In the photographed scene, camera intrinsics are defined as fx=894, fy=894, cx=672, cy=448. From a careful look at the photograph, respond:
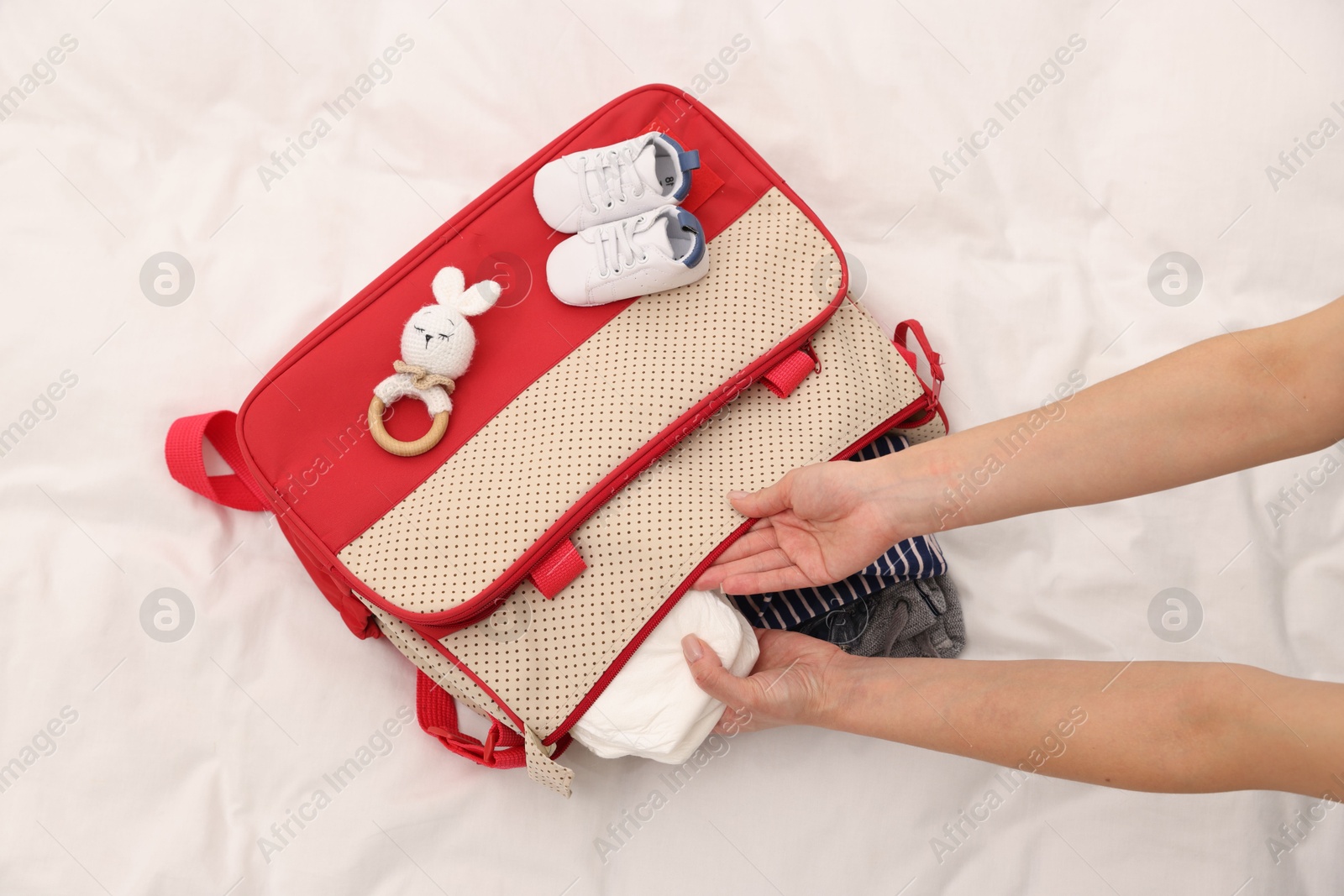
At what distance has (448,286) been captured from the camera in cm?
131

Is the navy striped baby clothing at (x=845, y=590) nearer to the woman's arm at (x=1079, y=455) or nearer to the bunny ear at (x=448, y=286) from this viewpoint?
the woman's arm at (x=1079, y=455)

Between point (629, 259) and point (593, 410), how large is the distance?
226 mm

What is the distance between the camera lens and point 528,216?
1.38 m

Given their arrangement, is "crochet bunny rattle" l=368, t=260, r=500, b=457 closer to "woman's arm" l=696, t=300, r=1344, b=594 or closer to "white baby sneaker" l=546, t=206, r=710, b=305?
"white baby sneaker" l=546, t=206, r=710, b=305

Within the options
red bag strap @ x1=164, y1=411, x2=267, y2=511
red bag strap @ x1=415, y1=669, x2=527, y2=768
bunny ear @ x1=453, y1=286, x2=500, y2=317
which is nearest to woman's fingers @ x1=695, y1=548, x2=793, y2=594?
red bag strap @ x1=415, y1=669, x2=527, y2=768

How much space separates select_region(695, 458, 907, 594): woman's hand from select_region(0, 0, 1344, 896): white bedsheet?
30cm

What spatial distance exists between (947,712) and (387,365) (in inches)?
35.7

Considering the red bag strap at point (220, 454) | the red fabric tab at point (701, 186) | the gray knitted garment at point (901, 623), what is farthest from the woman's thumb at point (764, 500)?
the red bag strap at point (220, 454)

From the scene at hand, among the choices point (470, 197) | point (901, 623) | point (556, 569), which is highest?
point (470, 197)

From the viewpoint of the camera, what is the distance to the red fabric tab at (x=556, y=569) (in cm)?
121

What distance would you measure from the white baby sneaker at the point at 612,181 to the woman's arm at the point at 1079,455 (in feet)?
1.52

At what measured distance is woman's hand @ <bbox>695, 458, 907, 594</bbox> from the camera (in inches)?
48.4

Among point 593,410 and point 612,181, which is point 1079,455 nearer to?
point 593,410

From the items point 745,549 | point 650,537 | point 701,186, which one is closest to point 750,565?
point 745,549
